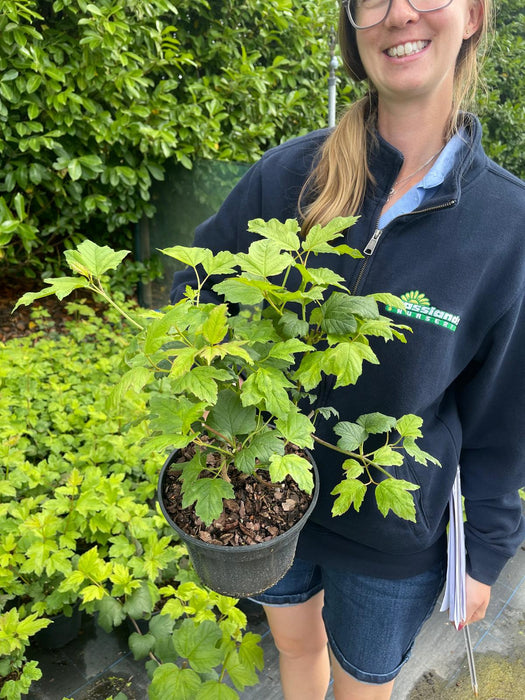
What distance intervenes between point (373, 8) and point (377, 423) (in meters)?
0.98

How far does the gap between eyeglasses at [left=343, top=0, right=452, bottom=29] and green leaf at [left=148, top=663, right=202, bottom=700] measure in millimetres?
1751

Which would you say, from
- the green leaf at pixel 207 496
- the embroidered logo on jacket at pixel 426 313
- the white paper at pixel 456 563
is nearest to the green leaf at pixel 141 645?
the white paper at pixel 456 563

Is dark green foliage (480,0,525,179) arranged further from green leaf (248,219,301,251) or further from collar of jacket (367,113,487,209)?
green leaf (248,219,301,251)

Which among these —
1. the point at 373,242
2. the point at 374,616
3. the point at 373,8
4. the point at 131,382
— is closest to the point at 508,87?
the point at 373,8

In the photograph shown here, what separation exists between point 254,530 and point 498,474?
2.43 feet

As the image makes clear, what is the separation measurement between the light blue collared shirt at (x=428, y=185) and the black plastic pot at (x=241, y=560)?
694mm

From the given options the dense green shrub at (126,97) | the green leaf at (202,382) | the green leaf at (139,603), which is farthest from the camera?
the dense green shrub at (126,97)

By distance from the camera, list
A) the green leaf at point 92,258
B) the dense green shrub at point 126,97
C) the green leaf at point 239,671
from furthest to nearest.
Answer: the dense green shrub at point 126,97 < the green leaf at point 239,671 < the green leaf at point 92,258

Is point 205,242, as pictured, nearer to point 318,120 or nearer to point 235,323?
point 235,323

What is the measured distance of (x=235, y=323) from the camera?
0.96 meters

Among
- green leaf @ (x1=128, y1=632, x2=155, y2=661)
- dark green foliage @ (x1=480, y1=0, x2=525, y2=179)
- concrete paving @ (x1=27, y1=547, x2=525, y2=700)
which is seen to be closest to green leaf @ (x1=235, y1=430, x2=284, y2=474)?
green leaf @ (x1=128, y1=632, x2=155, y2=661)

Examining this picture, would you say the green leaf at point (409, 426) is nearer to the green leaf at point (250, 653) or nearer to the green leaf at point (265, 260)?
the green leaf at point (265, 260)

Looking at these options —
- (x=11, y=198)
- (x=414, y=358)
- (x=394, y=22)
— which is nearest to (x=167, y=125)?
(x=11, y=198)

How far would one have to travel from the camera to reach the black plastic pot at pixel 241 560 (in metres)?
0.94
